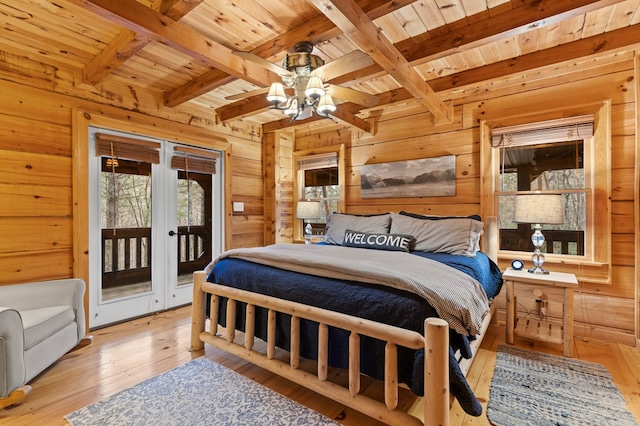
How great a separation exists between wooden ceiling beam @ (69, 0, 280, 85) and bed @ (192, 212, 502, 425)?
55.6 inches

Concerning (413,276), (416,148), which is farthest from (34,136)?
(416,148)

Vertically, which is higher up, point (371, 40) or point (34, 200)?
point (371, 40)

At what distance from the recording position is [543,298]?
2.56m

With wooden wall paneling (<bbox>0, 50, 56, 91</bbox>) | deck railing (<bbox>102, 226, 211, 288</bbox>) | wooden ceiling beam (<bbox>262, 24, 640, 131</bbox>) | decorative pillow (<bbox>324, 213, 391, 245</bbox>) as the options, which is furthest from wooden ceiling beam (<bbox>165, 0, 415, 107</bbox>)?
decorative pillow (<bbox>324, 213, 391, 245</bbox>)

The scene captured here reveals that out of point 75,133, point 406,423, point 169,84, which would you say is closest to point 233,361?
point 406,423

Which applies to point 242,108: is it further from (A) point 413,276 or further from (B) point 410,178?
(A) point 413,276

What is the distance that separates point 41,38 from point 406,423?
3.42 meters

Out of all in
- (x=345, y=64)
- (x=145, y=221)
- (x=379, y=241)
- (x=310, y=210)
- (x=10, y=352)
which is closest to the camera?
(x=10, y=352)

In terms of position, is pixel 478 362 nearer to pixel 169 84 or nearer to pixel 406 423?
pixel 406 423

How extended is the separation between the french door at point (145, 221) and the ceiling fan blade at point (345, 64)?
2.17 meters

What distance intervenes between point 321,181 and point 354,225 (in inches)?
54.3

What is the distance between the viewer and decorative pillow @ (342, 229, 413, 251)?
283 cm

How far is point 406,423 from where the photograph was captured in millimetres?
1400

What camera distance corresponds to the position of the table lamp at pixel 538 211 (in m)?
2.42
